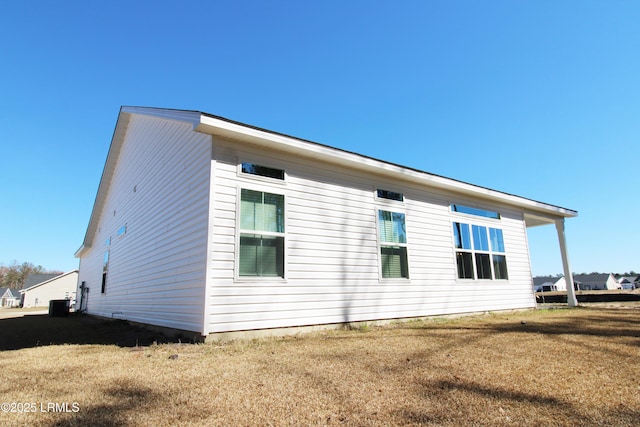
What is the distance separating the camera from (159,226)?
25.6 feet

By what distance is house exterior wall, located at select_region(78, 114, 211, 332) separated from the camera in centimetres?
572

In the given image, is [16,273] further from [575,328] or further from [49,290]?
[575,328]

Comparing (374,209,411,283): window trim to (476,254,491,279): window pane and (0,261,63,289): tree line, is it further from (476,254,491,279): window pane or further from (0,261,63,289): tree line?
(0,261,63,289): tree line

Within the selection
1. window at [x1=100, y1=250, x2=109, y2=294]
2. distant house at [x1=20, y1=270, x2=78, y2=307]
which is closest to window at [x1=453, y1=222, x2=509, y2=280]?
window at [x1=100, y1=250, x2=109, y2=294]

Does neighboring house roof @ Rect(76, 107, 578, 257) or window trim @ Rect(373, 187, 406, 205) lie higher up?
neighboring house roof @ Rect(76, 107, 578, 257)

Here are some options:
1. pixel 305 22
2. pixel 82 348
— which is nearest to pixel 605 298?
pixel 305 22

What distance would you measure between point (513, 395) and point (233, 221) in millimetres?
4268

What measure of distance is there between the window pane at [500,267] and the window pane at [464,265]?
1.16 m

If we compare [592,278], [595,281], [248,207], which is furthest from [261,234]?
[592,278]

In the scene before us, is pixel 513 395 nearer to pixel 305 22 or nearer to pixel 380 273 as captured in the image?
pixel 380 273

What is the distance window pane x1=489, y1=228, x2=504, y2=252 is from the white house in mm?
33

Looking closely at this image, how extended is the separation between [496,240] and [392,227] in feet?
14.0

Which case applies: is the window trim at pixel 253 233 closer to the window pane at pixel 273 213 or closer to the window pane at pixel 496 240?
the window pane at pixel 273 213

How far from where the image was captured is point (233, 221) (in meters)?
5.53
